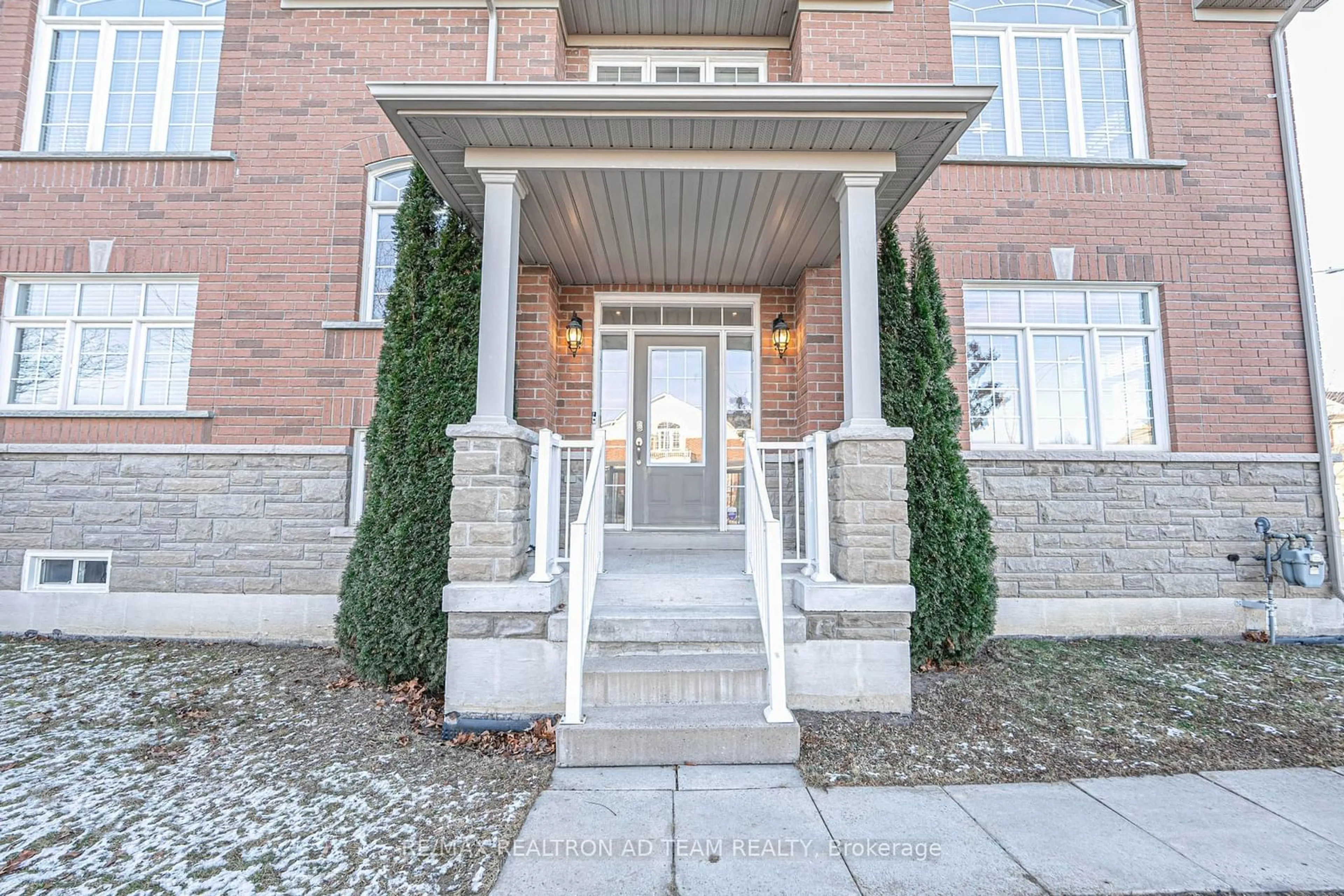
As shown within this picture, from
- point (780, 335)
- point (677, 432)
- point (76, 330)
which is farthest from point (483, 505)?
point (76, 330)

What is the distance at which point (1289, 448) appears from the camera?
497 centimetres

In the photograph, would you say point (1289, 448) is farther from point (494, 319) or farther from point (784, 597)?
point (494, 319)

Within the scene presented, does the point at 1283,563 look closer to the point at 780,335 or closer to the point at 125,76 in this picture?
the point at 780,335

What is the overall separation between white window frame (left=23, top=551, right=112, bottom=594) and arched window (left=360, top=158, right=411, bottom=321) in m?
2.81

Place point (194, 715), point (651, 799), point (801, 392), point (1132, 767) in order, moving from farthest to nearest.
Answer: point (801, 392), point (194, 715), point (1132, 767), point (651, 799)

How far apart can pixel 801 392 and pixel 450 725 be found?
3.65 meters

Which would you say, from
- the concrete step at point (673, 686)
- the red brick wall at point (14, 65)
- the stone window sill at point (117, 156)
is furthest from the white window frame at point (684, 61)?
the concrete step at point (673, 686)

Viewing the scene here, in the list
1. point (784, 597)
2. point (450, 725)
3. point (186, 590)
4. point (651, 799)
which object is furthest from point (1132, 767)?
point (186, 590)

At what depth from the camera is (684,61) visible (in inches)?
220

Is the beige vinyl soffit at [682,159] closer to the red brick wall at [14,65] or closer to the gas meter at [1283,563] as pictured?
the gas meter at [1283,563]

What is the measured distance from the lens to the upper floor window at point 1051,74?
214 inches

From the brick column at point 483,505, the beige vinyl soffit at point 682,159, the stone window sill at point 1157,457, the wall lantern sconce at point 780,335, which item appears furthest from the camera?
the wall lantern sconce at point 780,335

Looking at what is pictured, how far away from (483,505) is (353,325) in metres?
2.76

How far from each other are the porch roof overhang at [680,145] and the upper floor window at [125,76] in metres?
3.61
